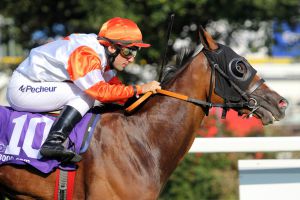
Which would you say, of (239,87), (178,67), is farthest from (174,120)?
(239,87)

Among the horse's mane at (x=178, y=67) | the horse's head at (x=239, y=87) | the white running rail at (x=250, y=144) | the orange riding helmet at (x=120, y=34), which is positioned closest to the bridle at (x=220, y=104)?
the horse's head at (x=239, y=87)

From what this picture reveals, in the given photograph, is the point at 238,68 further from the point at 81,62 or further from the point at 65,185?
the point at 65,185

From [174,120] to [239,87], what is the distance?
1.73 feet

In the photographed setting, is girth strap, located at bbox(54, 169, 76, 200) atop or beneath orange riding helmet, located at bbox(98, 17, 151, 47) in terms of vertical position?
beneath

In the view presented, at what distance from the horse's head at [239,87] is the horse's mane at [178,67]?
16 centimetres

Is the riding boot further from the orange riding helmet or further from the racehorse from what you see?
the orange riding helmet

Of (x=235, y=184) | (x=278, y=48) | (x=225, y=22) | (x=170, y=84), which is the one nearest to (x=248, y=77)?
(x=170, y=84)

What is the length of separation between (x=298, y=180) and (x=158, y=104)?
1752 millimetres

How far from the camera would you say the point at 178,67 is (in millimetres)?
4688

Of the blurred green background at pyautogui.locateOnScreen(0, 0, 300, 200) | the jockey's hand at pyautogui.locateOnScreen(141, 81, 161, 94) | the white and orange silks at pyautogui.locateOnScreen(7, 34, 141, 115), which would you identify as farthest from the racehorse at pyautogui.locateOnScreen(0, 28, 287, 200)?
the blurred green background at pyautogui.locateOnScreen(0, 0, 300, 200)

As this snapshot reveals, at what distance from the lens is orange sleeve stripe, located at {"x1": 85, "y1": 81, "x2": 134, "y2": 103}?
164 inches

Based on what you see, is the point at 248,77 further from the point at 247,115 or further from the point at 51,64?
the point at 51,64

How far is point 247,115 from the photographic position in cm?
458

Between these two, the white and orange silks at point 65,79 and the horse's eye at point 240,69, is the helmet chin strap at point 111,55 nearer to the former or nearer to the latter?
the white and orange silks at point 65,79
